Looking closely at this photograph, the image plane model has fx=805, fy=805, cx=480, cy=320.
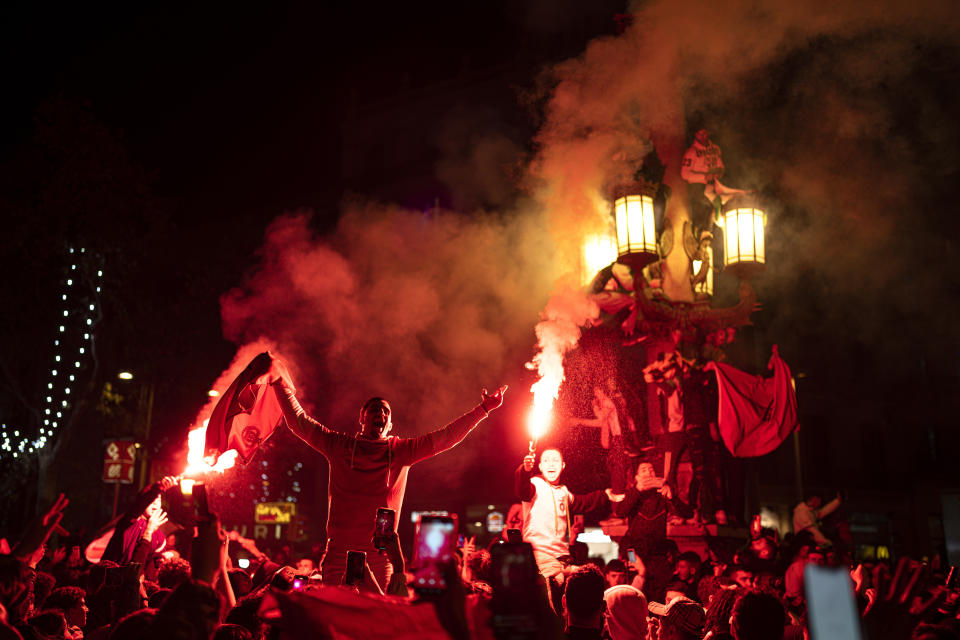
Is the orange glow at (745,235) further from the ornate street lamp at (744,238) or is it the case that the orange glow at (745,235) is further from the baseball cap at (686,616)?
the baseball cap at (686,616)

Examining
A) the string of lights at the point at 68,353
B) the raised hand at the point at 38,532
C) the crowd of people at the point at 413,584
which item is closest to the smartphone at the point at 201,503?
the crowd of people at the point at 413,584

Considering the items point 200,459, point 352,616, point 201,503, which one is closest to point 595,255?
point 200,459

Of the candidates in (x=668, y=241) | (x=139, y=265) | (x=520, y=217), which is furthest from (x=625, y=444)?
(x=139, y=265)

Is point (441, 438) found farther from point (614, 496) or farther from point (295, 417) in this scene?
point (614, 496)

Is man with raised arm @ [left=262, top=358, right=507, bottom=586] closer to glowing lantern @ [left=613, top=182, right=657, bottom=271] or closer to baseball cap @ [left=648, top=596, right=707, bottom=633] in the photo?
baseball cap @ [left=648, top=596, right=707, bottom=633]

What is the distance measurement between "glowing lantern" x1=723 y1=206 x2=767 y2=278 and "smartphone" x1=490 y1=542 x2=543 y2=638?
23.9 ft

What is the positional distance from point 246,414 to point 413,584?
3.83m

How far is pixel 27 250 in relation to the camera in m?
17.5

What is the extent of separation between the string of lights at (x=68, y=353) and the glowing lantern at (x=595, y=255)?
12.6 m

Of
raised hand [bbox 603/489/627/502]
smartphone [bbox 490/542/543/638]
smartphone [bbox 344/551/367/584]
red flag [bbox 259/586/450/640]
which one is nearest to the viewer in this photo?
smartphone [bbox 490/542/543/638]

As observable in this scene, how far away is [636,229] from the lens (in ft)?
29.3

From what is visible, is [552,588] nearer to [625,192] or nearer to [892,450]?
[625,192]

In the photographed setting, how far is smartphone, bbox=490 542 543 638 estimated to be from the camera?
2.57 meters

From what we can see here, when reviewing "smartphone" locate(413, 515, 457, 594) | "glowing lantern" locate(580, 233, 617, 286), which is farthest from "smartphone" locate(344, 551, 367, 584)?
"glowing lantern" locate(580, 233, 617, 286)
